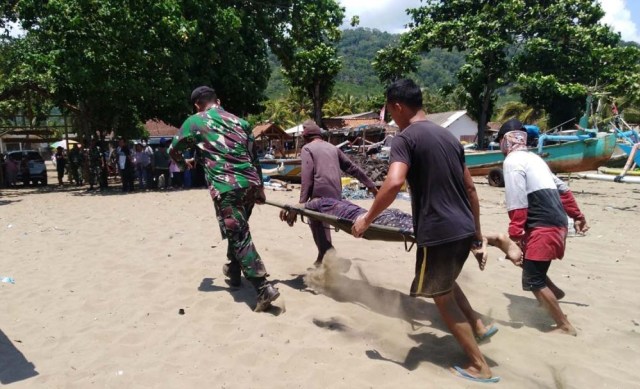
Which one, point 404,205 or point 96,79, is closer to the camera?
point 404,205

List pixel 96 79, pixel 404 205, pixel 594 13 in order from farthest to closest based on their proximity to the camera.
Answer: pixel 594 13 < pixel 96 79 < pixel 404 205

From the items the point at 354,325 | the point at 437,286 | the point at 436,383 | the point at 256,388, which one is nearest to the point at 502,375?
the point at 436,383

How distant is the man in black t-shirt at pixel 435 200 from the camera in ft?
9.98

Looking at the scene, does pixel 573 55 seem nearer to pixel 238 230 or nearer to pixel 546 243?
pixel 546 243

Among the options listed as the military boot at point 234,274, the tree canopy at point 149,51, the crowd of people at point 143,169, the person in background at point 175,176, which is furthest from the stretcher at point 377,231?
the person in background at point 175,176

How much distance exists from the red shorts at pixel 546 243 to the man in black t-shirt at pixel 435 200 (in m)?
0.91

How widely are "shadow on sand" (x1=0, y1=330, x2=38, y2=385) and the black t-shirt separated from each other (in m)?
2.89

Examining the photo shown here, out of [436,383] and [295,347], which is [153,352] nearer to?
[295,347]

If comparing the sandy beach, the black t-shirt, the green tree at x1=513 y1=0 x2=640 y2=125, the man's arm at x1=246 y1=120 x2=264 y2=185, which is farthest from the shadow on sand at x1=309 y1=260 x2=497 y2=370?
the green tree at x1=513 y1=0 x2=640 y2=125

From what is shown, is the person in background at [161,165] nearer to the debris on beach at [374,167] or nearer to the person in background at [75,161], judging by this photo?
the person in background at [75,161]

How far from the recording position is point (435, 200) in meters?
3.06

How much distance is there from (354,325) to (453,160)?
1.77 m

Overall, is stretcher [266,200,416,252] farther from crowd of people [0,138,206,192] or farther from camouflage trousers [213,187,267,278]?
crowd of people [0,138,206,192]

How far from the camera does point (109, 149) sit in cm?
2412
